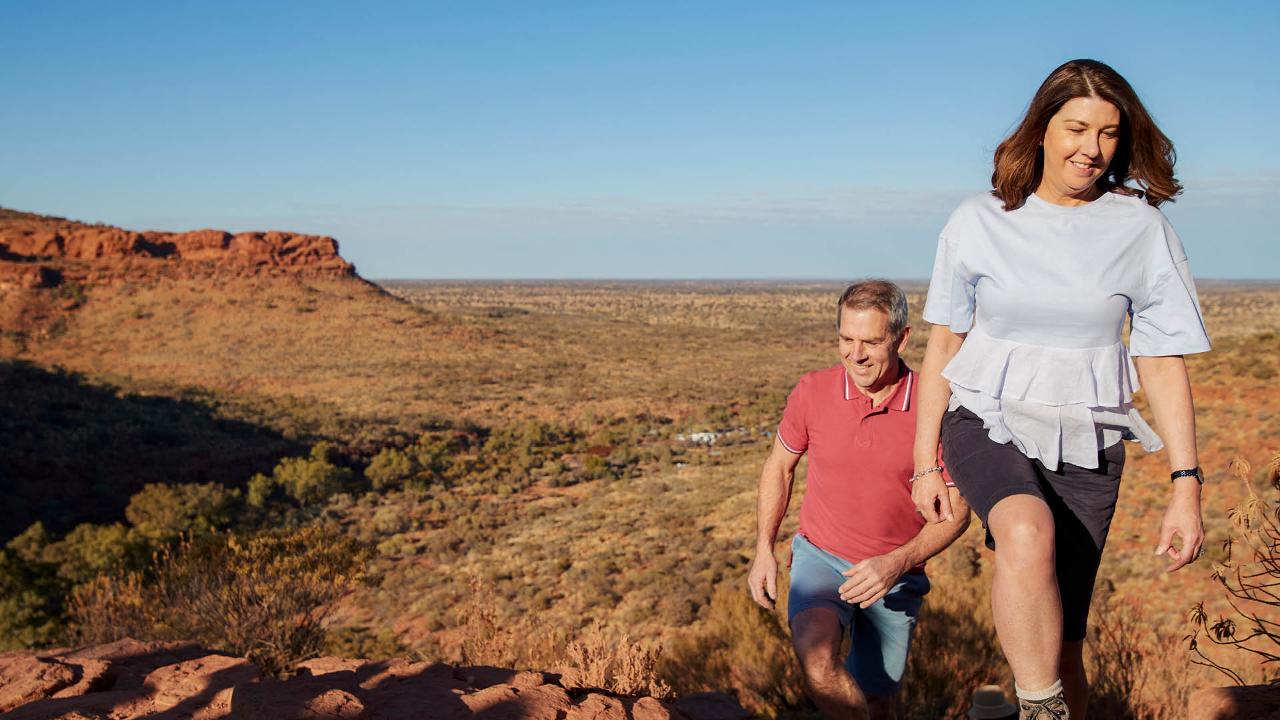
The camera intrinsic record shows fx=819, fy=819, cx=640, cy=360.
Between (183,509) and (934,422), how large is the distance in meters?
16.4

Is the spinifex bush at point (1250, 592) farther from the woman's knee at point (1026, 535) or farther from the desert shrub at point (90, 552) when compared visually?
the desert shrub at point (90, 552)

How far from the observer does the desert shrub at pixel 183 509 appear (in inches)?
581

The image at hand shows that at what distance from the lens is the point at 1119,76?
199 cm

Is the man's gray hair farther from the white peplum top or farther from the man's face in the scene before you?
the white peplum top

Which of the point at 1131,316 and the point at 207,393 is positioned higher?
the point at 1131,316

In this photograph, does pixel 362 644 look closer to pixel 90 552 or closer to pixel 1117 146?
pixel 90 552

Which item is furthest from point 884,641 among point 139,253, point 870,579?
point 139,253

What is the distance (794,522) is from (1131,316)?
10.2 meters

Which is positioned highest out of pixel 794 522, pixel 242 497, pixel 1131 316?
pixel 1131 316

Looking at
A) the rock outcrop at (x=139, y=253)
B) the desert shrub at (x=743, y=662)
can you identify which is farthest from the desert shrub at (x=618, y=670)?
the rock outcrop at (x=139, y=253)

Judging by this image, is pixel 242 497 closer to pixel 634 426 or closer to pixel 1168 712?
pixel 634 426

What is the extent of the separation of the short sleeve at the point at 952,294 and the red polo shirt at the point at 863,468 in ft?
1.55

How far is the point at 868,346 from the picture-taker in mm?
2609

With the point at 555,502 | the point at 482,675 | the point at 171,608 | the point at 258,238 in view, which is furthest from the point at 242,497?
the point at 258,238
